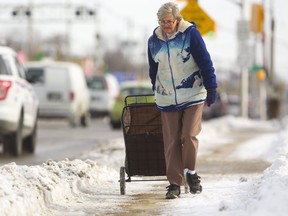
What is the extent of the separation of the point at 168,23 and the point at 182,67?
0.43 metres

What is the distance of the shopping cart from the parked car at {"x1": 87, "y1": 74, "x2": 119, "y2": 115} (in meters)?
32.5

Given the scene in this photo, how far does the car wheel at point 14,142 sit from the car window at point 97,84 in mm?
24209

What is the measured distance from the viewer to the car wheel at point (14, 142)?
1764 cm

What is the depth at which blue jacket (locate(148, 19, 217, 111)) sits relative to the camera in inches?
362

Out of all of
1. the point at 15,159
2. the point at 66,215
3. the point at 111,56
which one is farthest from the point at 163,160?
the point at 111,56

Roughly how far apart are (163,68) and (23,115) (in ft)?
28.8

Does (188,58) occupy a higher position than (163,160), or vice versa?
(188,58)

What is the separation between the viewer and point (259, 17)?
46.2m

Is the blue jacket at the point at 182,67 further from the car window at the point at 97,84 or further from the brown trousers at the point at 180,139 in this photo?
the car window at the point at 97,84

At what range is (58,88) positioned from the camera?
31.5 meters

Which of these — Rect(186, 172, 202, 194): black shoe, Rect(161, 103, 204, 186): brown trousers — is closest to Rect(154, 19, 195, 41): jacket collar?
Rect(161, 103, 204, 186): brown trousers

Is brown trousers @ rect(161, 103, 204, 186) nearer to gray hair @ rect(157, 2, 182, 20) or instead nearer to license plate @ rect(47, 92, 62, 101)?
gray hair @ rect(157, 2, 182, 20)

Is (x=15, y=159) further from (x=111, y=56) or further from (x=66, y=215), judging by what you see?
(x=111, y=56)

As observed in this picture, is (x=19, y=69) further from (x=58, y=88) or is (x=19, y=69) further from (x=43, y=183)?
(x=58, y=88)
